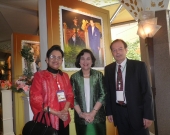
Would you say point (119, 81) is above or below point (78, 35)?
below

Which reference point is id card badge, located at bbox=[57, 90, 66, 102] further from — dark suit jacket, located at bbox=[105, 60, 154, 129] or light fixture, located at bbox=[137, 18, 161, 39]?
light fixture, located at bbox=[137, 18, 161, 39]

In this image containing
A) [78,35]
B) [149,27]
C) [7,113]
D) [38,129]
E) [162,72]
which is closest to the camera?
[38,129]

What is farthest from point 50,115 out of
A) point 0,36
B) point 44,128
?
point 0,36

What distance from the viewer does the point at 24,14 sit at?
4.11 metres

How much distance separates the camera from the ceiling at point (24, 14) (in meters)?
3.67

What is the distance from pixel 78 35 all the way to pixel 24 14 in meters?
2.40

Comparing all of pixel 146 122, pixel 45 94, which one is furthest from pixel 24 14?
pixel 146 122

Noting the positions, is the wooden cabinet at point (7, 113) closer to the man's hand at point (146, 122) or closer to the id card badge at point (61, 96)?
the id card badge at point (61, 96)

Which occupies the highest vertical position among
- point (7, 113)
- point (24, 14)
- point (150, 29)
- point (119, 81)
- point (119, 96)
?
point (24, 14)

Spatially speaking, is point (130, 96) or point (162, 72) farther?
point (162, 72)

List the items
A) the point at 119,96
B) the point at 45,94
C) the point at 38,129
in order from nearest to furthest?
the point at 38,129
the point at 45,94
the point at 119,96

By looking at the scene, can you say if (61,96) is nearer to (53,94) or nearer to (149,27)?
(53,94)

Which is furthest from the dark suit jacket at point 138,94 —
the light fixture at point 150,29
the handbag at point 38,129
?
the light fixture at point 150,29

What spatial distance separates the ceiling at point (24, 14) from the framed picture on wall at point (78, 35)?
1349 millimetres
